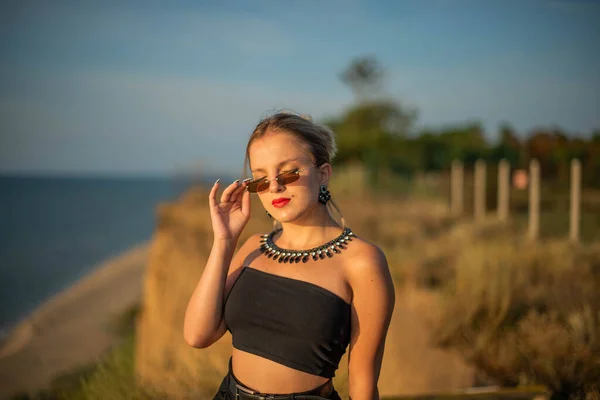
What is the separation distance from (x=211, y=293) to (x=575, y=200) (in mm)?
10000

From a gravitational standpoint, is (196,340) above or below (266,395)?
above

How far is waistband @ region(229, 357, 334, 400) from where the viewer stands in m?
1.93

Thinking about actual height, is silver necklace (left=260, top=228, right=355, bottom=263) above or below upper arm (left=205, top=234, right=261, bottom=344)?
above

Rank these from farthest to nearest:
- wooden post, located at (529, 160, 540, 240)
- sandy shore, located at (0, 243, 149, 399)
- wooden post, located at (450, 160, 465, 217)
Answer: sandy shore, located at (0, 243, 149, 399), wooden post, located at (450, 160, 465, 217), wooden post, located at (529, 160, 540, 240)

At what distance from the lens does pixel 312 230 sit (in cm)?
211

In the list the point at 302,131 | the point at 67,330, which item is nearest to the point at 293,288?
the point at 302,131

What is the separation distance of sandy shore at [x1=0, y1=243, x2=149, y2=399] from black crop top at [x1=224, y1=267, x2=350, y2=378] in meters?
13.3

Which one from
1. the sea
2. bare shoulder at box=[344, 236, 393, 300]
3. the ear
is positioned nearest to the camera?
bare shoulder at box=[344, 236, 393, 300]

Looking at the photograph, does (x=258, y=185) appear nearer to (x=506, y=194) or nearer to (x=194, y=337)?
(x=194, y=337)

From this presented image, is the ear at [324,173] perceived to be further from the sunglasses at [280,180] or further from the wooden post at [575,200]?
the wooden post at [575,200]

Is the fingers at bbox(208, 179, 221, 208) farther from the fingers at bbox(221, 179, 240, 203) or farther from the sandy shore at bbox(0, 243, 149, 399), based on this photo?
the sandy shore at bbox(0, 243, 149, 399)

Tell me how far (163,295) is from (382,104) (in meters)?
23.6

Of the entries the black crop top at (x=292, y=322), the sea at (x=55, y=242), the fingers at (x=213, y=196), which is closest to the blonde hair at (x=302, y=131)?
the fingers at (x=213, y=196)

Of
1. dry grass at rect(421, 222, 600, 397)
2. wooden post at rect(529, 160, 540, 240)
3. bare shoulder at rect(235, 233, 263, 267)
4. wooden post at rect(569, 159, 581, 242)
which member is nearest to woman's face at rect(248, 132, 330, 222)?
bare shoulder at rect(235, 233, 263, 267)
